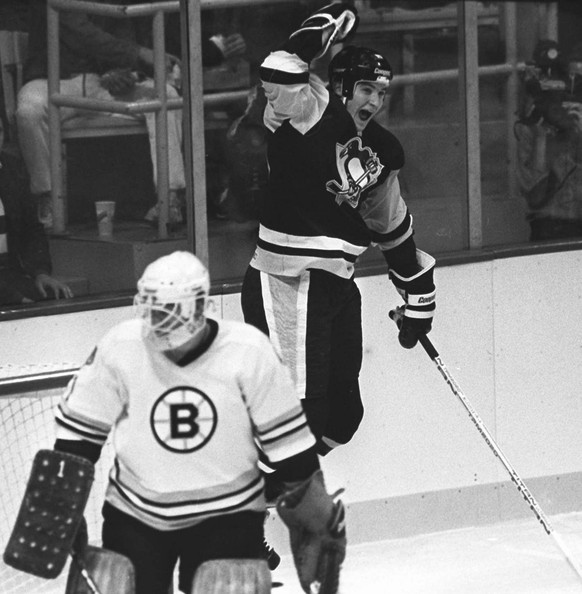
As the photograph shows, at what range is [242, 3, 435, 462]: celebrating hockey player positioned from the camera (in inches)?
183

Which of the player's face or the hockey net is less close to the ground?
the player's face

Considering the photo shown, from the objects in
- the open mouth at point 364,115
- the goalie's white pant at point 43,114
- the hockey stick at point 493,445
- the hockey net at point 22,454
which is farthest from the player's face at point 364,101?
the hockey net at point 22,454

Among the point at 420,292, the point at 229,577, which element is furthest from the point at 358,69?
the point at 229,577

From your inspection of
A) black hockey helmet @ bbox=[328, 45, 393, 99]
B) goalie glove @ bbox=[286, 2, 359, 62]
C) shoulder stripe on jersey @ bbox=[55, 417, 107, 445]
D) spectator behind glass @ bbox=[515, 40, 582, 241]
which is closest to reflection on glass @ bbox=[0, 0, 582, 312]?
spectator behind glass @ bbox=[515, 40, 582, 241]

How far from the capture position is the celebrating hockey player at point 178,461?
11.0 feet

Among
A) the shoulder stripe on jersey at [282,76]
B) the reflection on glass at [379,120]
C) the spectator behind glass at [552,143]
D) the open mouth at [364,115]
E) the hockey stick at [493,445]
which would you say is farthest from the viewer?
the spectator behind glass at [552,143]

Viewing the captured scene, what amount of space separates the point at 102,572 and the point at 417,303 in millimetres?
1928

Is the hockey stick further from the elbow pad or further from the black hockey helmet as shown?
the black hockey helmet

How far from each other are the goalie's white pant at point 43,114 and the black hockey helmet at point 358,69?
832 millimetres

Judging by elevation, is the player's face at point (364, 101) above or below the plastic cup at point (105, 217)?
above

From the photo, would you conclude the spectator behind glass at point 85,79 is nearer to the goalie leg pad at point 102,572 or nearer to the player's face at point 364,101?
the player's face at point 364,101

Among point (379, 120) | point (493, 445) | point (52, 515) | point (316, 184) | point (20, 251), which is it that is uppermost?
point (379, 120)

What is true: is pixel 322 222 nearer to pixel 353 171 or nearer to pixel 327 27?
pixel 353 171

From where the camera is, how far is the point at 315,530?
350cm
